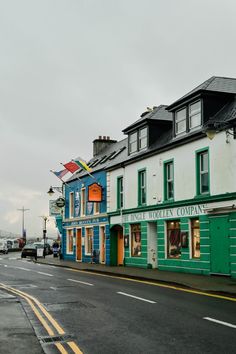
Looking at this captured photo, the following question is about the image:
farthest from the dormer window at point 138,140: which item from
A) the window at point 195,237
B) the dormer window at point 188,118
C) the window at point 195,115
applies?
the window at point 195,237

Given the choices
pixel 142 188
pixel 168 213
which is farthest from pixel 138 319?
pixel 142 188

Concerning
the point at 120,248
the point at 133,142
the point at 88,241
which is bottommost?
the point at 120,248

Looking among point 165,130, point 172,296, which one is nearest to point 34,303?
point 172,296

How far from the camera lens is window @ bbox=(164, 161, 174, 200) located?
26.4 m

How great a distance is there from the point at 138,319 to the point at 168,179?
625 inches

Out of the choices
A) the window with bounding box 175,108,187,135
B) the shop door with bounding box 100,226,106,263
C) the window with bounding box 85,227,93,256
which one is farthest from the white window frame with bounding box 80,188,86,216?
the window with bounding box 175,108,187,135

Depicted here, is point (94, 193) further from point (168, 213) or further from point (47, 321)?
point (47, 321)

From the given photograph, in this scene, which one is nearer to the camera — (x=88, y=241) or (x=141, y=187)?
(x=141, y=187)

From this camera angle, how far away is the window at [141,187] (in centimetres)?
2952

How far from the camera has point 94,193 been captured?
34.6 m

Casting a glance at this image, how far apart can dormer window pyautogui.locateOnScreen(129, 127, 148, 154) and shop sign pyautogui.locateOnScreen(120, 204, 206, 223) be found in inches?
168

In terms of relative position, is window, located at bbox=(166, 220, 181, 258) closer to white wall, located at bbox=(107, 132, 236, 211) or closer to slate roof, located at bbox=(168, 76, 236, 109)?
white wall, located at bbox=(107, 132, 236, 211)

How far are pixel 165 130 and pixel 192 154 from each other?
6129 millimetres

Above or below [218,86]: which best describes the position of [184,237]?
below
